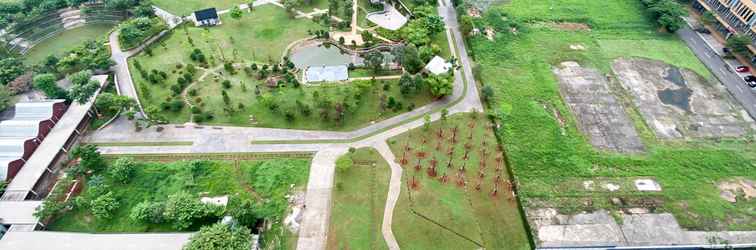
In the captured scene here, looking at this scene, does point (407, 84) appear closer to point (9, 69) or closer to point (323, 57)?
point (323, 57)

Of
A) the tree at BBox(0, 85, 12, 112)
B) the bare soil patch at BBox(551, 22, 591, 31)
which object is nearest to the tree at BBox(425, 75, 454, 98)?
the bare soil patch at BBox(551, 22, 591, 31)

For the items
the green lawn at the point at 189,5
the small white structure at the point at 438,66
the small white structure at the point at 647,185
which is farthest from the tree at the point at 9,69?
the small white structure at the point at 647,185

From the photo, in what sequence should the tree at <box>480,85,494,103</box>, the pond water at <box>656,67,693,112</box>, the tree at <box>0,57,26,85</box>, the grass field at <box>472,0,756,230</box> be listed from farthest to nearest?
the pond water at <box>656,67,693,112</box>
the tree at <box>0,57,26,85</box>
the tree at <box>480,85,494,103</box>
the grass field at <box>472,0,756,230</box>

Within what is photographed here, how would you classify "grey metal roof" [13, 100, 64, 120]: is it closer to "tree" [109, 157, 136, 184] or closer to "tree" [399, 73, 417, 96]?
"tree" [109, 157, 136, 184]

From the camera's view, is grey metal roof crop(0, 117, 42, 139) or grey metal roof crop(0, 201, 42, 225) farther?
grey metal roof crop(0, 117, 42, 139)

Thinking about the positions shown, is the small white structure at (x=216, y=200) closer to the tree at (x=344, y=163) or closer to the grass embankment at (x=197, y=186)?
the grass embankment at (x=197, y=186)

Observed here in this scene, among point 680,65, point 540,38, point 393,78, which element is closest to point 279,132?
point 393,78

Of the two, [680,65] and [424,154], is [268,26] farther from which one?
[680,65]
